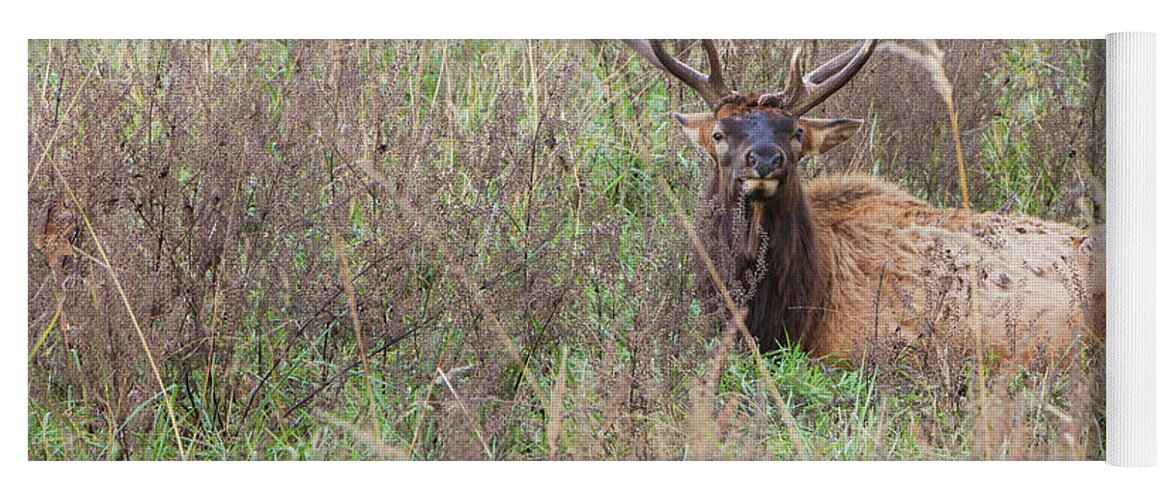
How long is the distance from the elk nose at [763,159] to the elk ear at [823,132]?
0.14 meters

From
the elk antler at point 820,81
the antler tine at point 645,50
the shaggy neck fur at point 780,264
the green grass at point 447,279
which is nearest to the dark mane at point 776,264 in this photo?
the shaggy neck fur at point 780,264

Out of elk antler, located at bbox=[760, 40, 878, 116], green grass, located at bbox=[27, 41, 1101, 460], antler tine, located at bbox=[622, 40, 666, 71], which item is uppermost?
antler tine, located at bbox=[622, 40, 666, 71]

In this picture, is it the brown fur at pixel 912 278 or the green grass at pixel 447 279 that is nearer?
the green grass at pixel 447 279

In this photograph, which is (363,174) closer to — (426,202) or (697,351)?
(426,202)

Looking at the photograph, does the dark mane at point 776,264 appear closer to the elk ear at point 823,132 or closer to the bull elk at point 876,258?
the bull elk at point 876,258

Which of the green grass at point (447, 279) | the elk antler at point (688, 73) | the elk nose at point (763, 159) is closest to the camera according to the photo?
the green grass at point (447, 279)

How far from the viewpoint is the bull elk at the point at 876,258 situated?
5348 mm

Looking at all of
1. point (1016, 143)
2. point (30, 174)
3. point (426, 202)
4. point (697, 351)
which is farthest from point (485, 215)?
point (1016, 143)

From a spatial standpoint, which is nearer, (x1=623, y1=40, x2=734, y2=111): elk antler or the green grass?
the green grass

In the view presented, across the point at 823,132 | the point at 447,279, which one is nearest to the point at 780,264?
the point at 823,132

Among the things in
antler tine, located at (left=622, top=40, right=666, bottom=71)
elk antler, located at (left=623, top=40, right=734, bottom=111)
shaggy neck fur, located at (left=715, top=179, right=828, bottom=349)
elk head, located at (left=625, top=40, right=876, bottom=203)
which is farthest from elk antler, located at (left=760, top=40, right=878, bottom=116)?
antler tine, located at (left=622, top=40, right=666, bottom=71)

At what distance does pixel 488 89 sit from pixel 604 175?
51 centimetres

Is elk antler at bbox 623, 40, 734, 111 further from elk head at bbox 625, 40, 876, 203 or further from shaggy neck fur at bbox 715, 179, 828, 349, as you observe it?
shaggy neck fur at bbox 715, 179, 828, 349

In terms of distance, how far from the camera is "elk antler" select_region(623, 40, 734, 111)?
539cm
